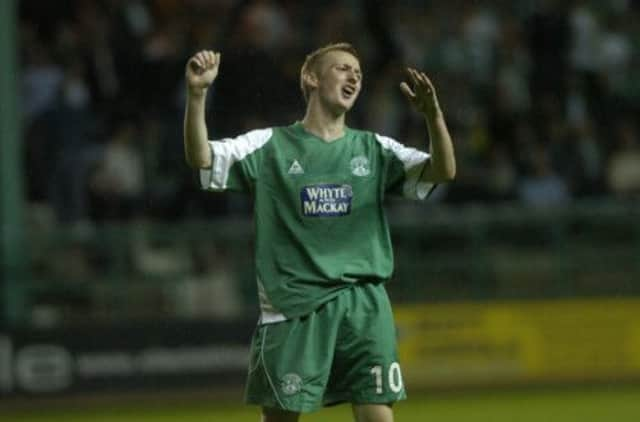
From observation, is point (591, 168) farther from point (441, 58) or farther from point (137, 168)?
point (137, 168)

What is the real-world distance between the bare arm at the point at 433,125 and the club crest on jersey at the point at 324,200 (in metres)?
0.39

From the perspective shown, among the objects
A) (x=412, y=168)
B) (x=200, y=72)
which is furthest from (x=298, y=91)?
(x=200, y=72)

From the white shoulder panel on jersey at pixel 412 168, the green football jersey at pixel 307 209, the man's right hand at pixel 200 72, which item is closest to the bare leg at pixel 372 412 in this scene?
the green football jersey at pixel 307 209

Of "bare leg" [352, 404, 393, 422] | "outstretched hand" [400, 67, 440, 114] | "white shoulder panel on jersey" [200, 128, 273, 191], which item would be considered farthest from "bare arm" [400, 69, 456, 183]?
"bare leg" [352, 404, 393, 422]

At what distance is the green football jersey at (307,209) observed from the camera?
7.38 m

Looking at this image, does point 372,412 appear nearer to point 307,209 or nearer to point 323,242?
point 323,242

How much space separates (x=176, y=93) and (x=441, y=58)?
2.95m

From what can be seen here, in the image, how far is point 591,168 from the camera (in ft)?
54.1

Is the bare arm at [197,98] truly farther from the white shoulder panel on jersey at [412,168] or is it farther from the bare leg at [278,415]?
the bare leg at [278,415]

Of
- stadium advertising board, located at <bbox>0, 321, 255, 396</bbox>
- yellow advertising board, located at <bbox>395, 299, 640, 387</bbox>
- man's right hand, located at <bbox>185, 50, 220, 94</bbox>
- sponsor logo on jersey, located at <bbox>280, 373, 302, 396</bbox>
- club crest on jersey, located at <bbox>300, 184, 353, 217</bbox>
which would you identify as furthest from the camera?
yellow advertising board, located at <bbox>395, 299, 640, 387</bbox>

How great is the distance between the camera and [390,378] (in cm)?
736

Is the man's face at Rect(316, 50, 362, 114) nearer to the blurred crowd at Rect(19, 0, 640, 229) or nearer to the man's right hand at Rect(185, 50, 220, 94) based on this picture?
the man's right hand at Rect(185, 50, 220, 94)

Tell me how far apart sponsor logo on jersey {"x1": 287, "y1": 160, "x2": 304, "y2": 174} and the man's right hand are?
0.65m

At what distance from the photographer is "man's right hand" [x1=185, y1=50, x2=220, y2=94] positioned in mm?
6977
